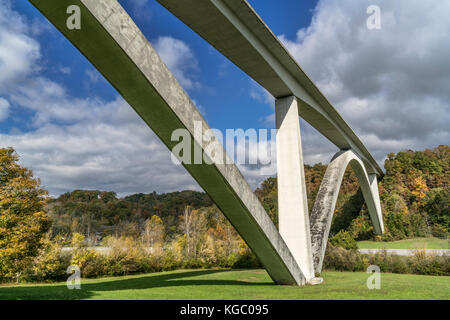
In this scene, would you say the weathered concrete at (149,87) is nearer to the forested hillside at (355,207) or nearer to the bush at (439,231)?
the forested hillside at (355,207)

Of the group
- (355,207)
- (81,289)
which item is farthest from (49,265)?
(355,207)

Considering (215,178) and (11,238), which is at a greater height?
(215,178)

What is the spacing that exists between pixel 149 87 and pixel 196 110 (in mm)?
1378

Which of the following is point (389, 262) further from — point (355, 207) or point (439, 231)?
point (355, 207)

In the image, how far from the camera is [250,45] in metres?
9.73

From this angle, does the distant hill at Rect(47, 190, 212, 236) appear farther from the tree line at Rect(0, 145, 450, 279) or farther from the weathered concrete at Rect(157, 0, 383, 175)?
the weathered concrete at Rect(157, 0, 383, 175)

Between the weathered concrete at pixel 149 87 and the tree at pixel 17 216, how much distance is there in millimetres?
11167

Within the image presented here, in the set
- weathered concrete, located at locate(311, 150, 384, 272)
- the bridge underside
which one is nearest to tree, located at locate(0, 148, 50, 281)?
the bridge underside

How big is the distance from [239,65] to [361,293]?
8.98m

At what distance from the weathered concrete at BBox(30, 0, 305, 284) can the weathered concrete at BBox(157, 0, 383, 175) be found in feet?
12.6

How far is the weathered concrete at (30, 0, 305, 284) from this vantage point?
15.0 ft

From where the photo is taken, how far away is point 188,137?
6.03m
